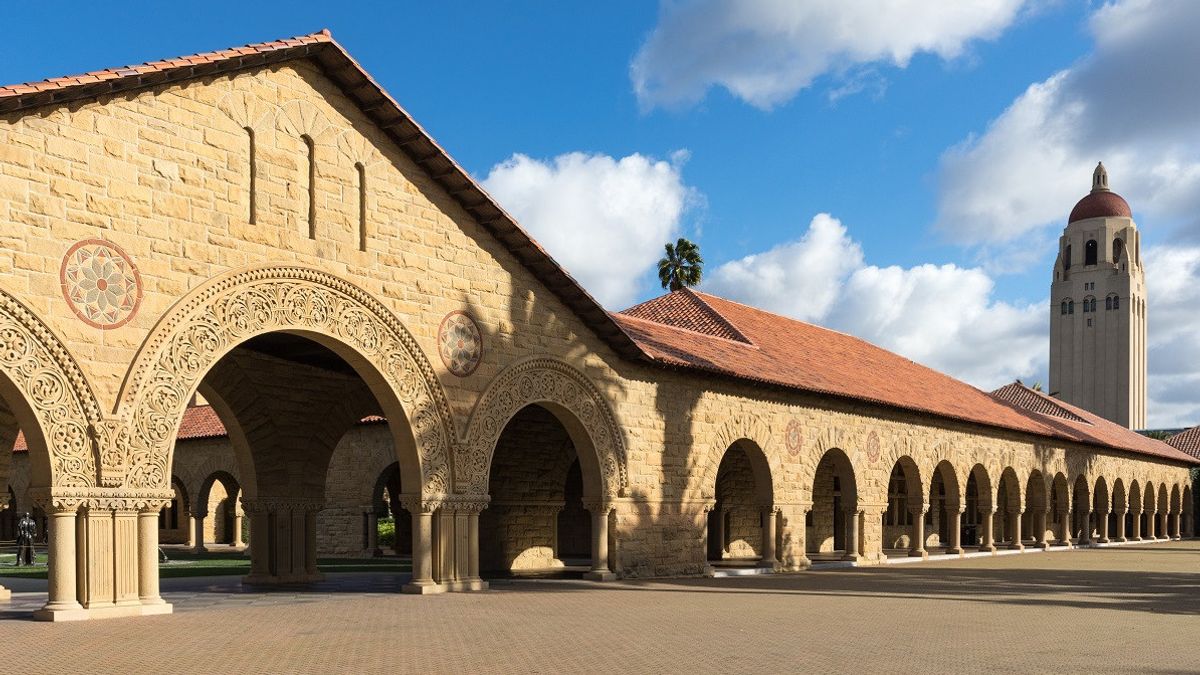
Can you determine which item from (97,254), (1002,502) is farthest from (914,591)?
(1002,502)

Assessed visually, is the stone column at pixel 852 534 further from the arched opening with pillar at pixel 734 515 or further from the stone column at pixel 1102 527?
the stone column at pixel 1102 527

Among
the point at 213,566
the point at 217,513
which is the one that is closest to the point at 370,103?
the point at 213,566

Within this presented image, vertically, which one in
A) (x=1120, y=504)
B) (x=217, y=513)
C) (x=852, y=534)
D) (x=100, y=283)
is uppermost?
(x=100, y=283)

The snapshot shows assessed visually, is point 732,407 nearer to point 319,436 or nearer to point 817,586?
point 817,586

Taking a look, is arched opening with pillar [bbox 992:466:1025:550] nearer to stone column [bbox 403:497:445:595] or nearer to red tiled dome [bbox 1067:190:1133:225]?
stone column [bbox 403:497:445:595]

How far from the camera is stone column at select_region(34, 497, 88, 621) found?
12.4 meters

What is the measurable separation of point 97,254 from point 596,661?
23.7 ft

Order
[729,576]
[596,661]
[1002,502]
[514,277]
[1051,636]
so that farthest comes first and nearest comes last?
[1002,502] → [729,576] → [514,277] → [1051,636] → [596,661]

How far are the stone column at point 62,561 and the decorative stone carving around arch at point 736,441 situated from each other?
11966mm

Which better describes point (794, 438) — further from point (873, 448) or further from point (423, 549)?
point (423, 549)

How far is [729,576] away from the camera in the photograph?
2208 cm

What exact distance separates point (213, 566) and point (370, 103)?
1488cm

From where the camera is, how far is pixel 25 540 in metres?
26.1

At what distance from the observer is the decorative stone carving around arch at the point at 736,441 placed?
21922mm
